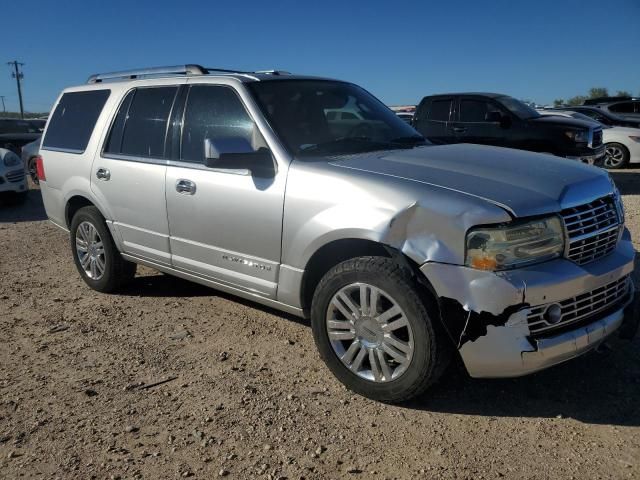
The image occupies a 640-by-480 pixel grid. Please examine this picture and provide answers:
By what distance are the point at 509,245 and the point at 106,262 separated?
3.66 m

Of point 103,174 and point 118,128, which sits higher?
point 118,128

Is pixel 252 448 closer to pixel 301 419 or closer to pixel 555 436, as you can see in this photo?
pixel 301 419

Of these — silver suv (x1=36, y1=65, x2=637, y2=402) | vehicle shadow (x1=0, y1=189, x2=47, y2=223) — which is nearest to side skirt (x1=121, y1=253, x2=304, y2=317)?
silver suv (x1=36, y1=65, x2=637, y2=402)

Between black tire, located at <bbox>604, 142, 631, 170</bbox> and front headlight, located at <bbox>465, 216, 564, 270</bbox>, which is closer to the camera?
front headlight, located at <bbox>465, 216, 564, 270</bbox>

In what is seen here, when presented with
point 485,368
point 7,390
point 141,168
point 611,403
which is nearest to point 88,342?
point 7,390

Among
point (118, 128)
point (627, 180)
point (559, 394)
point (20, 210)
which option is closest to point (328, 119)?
point (118, 128)

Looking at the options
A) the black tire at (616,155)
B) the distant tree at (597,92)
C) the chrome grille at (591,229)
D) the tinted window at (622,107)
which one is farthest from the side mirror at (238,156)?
the distant tree at (597,92)

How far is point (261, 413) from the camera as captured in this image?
312 cm

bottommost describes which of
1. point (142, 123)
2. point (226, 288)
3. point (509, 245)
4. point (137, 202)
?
point (226, 288)

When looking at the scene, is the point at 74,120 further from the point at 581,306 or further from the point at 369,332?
the point at 581,306

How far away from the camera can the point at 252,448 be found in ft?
9.18

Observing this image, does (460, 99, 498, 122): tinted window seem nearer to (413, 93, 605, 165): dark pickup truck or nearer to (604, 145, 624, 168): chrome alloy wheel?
(413, 93, 605, 165): dark pickup truck

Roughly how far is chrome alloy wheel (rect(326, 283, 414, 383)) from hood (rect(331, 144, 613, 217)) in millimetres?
695

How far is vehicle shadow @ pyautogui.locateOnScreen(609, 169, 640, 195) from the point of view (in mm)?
10335
